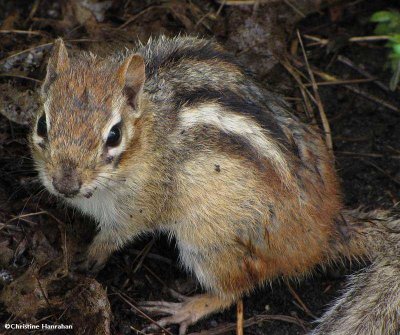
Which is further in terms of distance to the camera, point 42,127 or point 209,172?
point 209,172

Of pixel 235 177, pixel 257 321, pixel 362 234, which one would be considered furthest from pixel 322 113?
pixel 257 321

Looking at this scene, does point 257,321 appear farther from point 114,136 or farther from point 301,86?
point 301,86

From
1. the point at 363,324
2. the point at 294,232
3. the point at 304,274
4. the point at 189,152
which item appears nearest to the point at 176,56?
the point at 189,152

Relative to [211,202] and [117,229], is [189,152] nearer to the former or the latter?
[211,202]

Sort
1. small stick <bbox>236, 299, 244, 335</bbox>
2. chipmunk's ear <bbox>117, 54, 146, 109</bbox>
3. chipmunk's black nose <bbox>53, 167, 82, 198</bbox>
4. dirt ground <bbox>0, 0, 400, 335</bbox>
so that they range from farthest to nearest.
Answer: small stick <bbox>236, 299, 244, 335</bbox>, dirt ground <bbox>0, 0, 400, 335</bbox>, chipmunk's ear <bbox>117, 54, 146, 109</bbox>, chipmunk's black nose <bbox>53, 167, 82, 198</bbox>

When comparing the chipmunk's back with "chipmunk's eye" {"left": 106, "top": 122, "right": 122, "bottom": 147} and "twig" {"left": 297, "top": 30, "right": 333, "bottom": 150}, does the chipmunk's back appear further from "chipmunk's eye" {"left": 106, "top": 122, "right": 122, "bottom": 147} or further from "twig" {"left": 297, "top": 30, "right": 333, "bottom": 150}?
"twig" {"left": 297, "top": 30, "right": 333, "bottom": 150}

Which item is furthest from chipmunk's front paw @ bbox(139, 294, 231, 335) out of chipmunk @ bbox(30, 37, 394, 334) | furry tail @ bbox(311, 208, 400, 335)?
furry tail @ bbox(311, 208, 400, 335)
